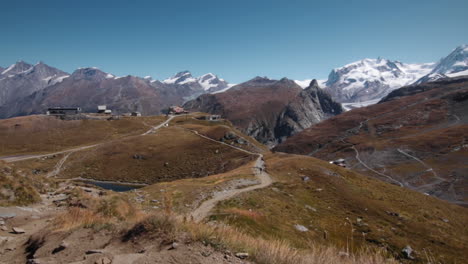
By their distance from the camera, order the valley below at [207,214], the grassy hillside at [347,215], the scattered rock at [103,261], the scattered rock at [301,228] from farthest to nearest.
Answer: the scattered rock at [301,228] → the grassy hillside at [347,215] → the valley below at [207,214] → the scattered rock at [103,261]

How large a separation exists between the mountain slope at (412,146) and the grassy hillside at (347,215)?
193 feet

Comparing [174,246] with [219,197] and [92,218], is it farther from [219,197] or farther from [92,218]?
[219,197]

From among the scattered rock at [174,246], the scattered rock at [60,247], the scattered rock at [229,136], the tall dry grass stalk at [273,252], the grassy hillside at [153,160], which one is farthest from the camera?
the scattered rock at [229,136]

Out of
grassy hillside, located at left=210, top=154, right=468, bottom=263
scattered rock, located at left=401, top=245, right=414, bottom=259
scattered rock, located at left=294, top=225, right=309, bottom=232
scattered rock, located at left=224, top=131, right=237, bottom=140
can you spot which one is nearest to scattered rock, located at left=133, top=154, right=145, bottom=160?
scattered rock, located at left=224, top=131, right=237, bottom=140

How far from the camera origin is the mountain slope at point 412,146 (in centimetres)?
9269

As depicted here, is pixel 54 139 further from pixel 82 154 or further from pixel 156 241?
pixel 156 241

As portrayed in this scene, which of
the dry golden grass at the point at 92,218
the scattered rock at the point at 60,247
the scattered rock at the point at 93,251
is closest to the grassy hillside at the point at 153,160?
the dry golden grass at the point at 92,218

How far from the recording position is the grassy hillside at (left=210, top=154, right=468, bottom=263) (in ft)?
69.1

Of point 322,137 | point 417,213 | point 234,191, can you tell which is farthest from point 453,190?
point 322,137

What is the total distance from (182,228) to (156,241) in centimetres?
78

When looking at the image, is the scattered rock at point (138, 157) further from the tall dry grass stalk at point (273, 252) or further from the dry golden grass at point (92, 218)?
the tall dry grass stalk at point (273, 252)

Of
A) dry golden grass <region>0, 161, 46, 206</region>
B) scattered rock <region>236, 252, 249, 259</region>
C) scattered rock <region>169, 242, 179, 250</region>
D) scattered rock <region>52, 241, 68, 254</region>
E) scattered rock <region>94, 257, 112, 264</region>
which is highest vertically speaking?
scattered rock <region>169, 242, 179, 250</region>

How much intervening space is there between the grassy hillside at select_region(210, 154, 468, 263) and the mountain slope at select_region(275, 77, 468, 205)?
5888 centimetres

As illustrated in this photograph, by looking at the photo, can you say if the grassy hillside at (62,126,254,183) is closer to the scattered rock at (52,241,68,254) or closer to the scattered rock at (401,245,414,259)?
the scattered rock at (401,245,414,259)
